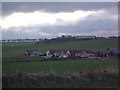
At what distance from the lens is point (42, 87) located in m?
13.8

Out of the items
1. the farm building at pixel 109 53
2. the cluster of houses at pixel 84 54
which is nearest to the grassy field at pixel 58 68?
the farm building at pixel 109 53

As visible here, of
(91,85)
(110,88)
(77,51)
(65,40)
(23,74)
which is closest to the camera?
(110,88)

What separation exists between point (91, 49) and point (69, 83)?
2751cm

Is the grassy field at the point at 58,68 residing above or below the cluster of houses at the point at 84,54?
below

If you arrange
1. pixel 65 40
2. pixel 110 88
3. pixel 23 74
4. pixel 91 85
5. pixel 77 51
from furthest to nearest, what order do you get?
pixel 65 40 < pixel 77 51 < pixel 23 74 < pixel 91 85 < pixel 110 88

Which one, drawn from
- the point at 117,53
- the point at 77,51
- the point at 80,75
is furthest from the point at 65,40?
the point at 80,75

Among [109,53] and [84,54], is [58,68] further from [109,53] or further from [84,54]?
[84,54]

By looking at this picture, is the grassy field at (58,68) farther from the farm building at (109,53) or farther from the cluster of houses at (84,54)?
the cluster of houses at (84,54)

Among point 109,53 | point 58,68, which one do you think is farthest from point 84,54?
point 58,68

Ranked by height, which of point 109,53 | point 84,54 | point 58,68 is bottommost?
point 58,68

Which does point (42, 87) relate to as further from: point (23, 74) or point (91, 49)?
point (91, 49)

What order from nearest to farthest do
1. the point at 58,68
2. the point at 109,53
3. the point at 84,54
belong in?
the point at 58,68, the point at 109,53, the point at 84,54

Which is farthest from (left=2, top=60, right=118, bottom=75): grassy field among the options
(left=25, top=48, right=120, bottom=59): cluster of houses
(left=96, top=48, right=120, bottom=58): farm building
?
(left=25, top=48, right=120, bottom=59): cluster of houses

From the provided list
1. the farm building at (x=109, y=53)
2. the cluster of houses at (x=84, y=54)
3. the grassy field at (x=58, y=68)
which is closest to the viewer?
the grassy field at (x=58, y=68)
